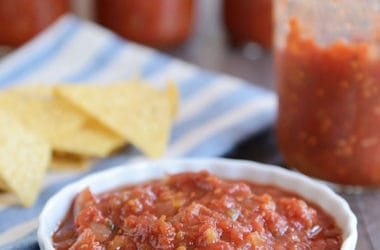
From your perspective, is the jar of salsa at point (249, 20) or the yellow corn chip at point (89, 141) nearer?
the yellow corn chip at point (89, 141)

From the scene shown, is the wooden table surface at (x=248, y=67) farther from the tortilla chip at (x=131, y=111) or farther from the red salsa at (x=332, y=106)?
the tortilla chip at (x=131, y=111)

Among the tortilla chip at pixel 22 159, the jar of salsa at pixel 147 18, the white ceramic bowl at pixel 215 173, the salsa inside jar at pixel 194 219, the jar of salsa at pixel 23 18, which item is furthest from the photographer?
the jar of salsa at pixel 147 18

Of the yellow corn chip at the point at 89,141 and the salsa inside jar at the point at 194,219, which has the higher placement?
the salsa inside jar at the point at 194,219

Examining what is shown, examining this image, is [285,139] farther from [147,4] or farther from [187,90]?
[147,4]

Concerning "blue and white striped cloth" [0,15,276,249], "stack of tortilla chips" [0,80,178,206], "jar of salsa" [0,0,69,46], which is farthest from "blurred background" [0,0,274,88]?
"stack of tortilla chips" [0,80,178,206]

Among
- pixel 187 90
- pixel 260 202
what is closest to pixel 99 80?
pixel 187 90

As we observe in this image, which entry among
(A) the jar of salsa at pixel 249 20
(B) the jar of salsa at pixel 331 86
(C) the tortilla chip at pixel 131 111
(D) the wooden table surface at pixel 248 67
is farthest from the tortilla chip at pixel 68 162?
(A) the jar of salsa at pixel 249 20

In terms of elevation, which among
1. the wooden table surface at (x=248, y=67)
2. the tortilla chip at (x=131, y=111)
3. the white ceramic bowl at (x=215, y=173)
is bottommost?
the wooden table surface at (x=248, y=67)

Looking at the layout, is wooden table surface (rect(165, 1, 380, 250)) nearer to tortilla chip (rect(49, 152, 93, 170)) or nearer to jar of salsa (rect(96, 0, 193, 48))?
jar of salsa (rect(96, 0, 193, 48))
